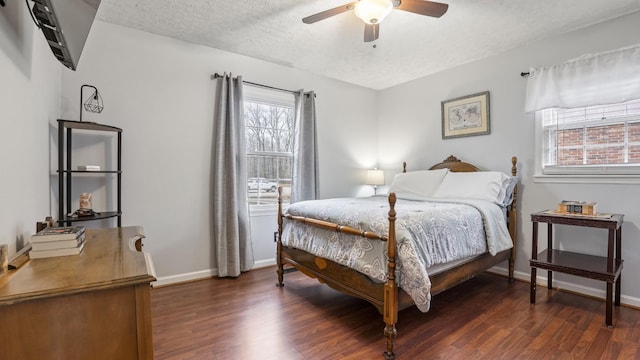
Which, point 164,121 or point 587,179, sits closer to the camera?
point 587,179

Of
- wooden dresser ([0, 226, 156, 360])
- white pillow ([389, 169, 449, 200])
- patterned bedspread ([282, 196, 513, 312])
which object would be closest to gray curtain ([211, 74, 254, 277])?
patterned bedspread ([282, 196, 513, 312])

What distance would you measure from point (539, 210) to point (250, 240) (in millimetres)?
3043

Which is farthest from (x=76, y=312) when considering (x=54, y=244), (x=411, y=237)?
(x=411, y=237)

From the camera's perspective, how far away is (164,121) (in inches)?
120

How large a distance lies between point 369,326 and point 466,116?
2.73 m

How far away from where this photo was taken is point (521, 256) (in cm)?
325

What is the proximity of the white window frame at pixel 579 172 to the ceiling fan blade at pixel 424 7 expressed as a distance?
A: 1823mm

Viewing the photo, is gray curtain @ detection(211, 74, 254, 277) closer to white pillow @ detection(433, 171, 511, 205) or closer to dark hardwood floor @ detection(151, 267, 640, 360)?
dark hardwood floor @ detection(151, 267, 640, 360)

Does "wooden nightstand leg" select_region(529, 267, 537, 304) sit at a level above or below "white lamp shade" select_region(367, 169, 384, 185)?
below

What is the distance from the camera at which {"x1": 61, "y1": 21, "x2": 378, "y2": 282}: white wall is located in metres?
2.77

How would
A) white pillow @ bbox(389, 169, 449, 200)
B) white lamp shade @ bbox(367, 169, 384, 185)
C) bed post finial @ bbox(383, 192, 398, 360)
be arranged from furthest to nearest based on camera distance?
white lamp shade @ bbox(367, 169, 384, 185)
white pillow @ bbox(389, 169, 449, 200)
bed post finial @ bbox(383, 192, 398, 360)

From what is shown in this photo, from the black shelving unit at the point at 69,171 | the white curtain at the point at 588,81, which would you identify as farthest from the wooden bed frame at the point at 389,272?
the black shelving unit at the point at 69,171

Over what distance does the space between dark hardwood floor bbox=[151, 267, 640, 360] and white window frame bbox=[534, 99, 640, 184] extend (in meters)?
1.06

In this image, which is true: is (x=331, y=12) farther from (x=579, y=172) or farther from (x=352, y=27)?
(x=579, y=172)
